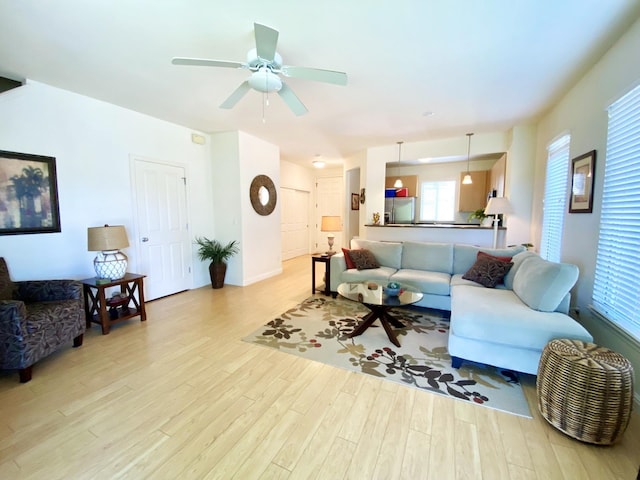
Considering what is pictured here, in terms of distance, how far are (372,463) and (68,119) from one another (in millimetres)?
4336

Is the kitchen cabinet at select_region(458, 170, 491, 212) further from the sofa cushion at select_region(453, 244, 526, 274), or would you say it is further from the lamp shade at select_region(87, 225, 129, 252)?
the lamp shade at select_region(87, 225, 129, 252)

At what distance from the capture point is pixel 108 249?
115 inches

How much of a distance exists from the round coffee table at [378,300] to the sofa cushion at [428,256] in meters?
0.96

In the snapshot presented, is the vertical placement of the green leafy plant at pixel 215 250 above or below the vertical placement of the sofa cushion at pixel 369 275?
above

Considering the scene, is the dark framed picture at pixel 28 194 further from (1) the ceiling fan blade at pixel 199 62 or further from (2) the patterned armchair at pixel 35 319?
(1) the ceiling fan blade at pixel 199 62

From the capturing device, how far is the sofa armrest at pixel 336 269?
409 centimetres

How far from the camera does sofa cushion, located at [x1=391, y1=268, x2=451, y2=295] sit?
3.39 meters

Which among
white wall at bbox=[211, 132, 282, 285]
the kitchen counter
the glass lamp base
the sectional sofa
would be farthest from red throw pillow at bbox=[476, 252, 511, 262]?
the glass lamp base

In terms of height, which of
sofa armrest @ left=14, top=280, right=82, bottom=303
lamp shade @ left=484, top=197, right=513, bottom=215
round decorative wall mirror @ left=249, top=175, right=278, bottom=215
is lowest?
sofa armrest @ left=14, top=280, right=82, bottom=303

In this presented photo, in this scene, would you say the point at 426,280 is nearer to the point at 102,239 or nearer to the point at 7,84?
the point at 102,239

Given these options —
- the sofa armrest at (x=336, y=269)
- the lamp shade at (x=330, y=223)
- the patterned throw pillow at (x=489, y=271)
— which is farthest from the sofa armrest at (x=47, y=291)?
the patterned throw pillow at (x=489, y=271)

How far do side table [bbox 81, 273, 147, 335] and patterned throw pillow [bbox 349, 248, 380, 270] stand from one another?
2.82m

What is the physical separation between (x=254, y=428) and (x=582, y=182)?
354cm

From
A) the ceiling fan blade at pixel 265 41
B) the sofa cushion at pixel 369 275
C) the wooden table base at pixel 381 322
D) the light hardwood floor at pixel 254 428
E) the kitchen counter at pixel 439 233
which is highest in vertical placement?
the ceiling fan blade at pixel 265 41
